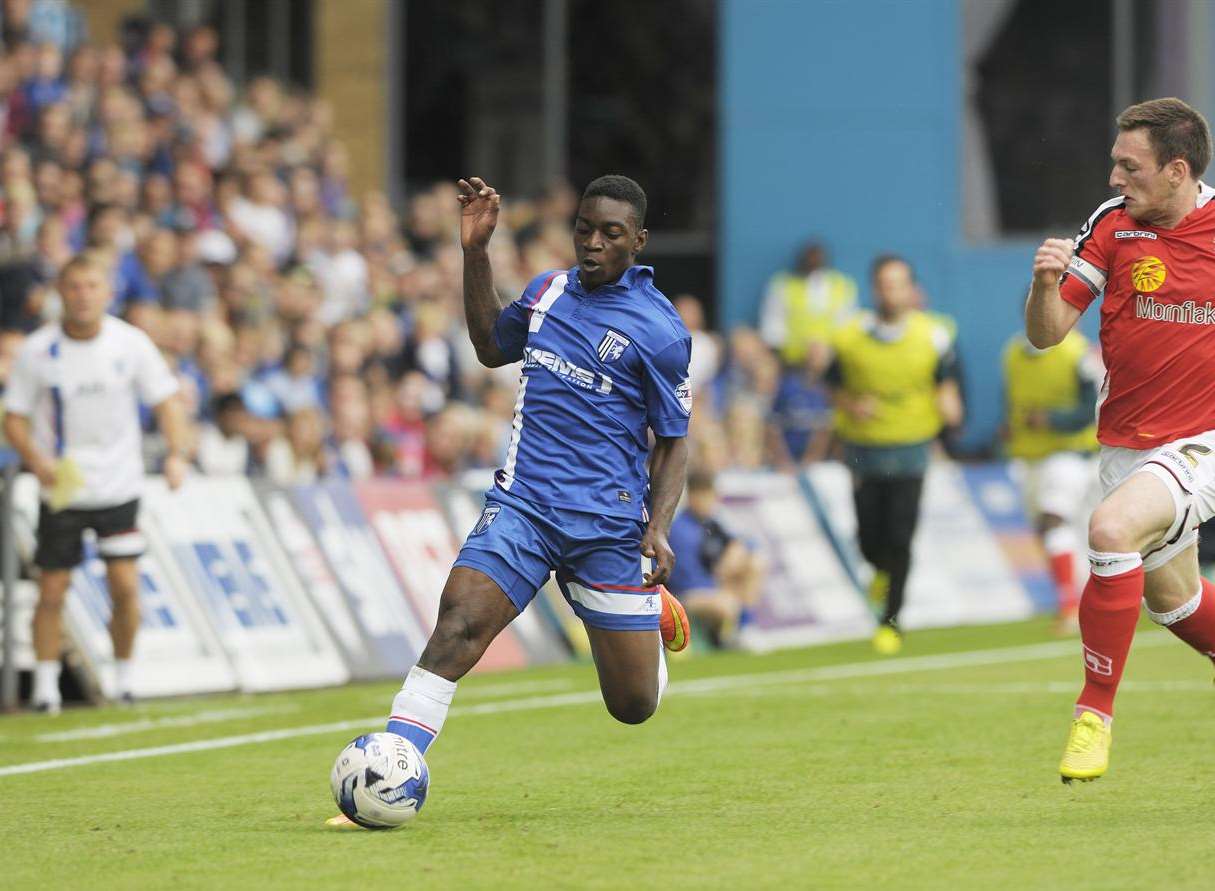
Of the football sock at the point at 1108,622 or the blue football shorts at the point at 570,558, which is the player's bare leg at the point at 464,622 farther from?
the football sock at the point at 1108,622

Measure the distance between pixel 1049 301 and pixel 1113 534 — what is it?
867mm

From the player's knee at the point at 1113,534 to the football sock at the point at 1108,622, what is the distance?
3cm

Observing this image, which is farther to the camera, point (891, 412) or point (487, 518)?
point (891, 412)

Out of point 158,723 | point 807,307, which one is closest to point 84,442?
point 158,723

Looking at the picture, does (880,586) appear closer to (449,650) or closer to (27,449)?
(27,449)

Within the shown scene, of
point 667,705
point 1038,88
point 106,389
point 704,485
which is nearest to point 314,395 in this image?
point 704,485

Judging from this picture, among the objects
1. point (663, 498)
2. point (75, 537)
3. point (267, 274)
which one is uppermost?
point (663, 498)

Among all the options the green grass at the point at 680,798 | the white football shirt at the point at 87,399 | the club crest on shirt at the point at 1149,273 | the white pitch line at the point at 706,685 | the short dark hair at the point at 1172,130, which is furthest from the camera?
the white football shirt at the point at 87,399

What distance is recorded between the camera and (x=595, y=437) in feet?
26.5

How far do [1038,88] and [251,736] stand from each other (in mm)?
16045

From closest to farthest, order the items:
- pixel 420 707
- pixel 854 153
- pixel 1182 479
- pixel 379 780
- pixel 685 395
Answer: pixel 379 780, pixel 420 707, pixel 1182 479, pixel 685 395, pixel 854 153

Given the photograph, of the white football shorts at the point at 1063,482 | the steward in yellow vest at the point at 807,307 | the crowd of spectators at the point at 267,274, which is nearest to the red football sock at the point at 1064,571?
the white football shorts at the point at 1063,482

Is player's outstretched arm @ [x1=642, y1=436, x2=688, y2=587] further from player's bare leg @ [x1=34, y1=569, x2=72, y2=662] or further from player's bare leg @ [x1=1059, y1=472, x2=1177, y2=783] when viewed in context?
player's bare leg @ [x1=34, y1=569, x2=72, y2=662]

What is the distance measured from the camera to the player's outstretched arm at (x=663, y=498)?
7809mm
